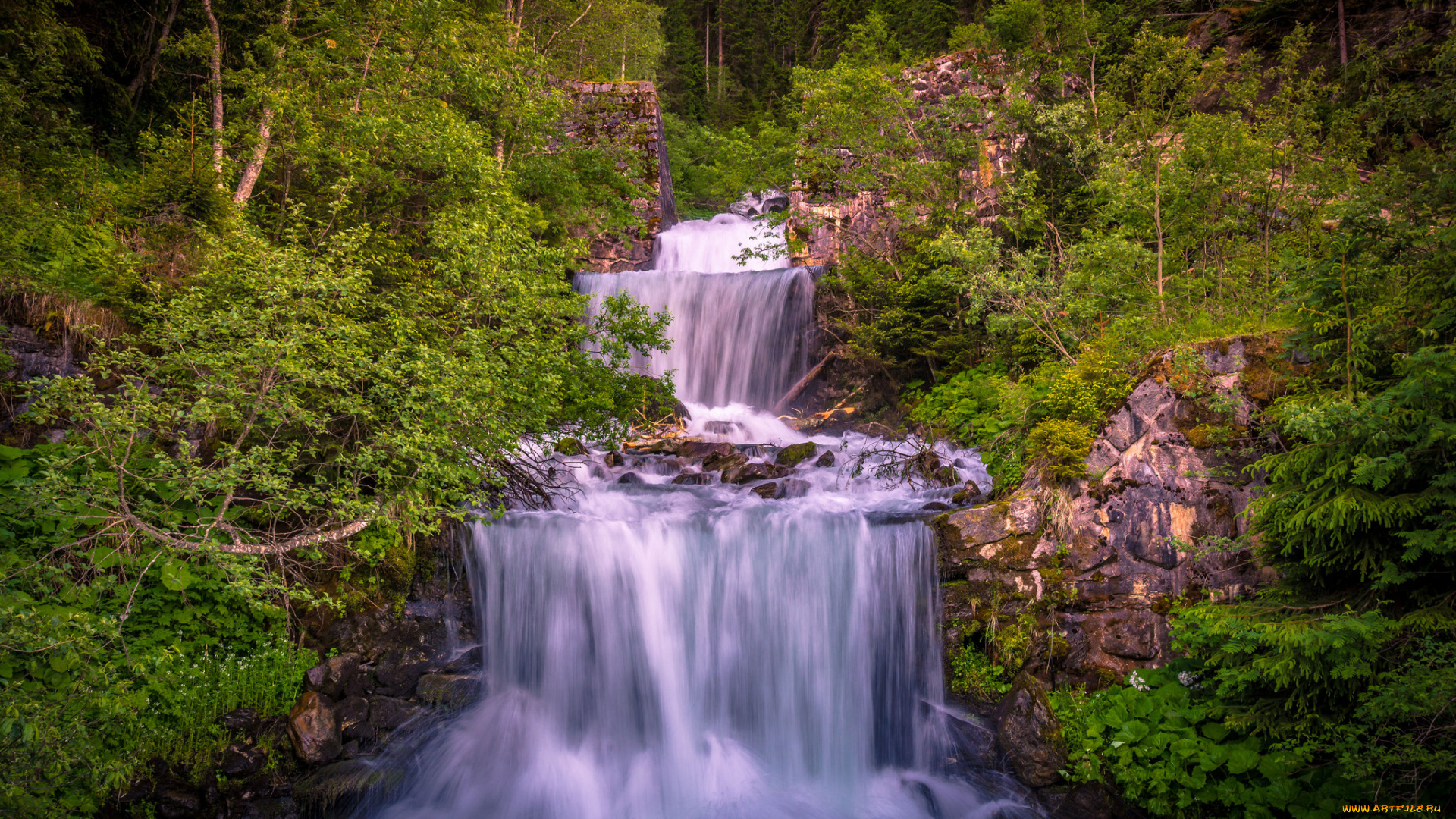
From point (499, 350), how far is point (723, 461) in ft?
13.4

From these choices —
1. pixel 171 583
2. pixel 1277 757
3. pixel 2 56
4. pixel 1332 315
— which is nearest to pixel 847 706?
pixel 1277 757

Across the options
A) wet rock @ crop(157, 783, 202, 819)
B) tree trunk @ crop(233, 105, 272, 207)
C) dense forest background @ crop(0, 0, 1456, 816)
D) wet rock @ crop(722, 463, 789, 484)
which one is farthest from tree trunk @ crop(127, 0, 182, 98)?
wet rock @ crop(722, 463, 789, 484)

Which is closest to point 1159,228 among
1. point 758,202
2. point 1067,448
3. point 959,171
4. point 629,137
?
point 1067,448

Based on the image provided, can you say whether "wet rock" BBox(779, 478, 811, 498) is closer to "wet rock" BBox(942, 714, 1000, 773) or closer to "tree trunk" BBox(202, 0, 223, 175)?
"wet rock" BBox(942, 714, 1000, 773)

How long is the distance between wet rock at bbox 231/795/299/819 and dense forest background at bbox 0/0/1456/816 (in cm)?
69

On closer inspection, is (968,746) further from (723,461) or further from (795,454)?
(723,461)

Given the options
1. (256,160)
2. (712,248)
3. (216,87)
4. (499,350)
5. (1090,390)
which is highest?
(712,248)

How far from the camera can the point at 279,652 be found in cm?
619

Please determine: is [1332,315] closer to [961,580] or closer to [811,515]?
[961,580]

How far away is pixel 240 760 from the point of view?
18.9ft

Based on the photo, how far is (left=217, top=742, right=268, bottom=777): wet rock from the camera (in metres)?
5.70

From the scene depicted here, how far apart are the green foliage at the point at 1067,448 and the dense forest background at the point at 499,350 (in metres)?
0.05

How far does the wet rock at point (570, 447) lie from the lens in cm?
966

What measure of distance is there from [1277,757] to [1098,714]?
151 cm
